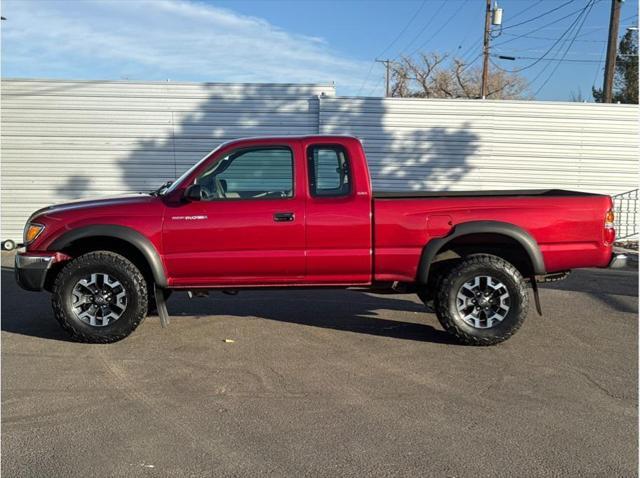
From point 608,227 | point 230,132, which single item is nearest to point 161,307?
point 608,227

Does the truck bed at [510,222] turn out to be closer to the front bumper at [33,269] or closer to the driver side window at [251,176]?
the driver side window at [251,176]

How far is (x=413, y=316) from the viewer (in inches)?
271

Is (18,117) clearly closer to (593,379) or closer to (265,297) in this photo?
(265,297)

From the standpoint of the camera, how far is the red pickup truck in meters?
5.58

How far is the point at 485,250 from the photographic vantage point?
→ 19.5ft

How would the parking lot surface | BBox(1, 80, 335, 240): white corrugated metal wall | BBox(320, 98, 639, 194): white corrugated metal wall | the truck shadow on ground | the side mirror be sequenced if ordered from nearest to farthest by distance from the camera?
the parking lot surface < the side mirror < the truck shadow on ground < BBox(1, 80, 335, 240): white corrugated metal wall < BBox(320, 98, 639, 194): white corrugated metal wall

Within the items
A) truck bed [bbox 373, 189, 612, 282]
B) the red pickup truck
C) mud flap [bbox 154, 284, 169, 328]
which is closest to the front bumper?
the red pickup truck

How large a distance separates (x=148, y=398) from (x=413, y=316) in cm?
344

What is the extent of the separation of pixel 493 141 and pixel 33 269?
10453 millimetres

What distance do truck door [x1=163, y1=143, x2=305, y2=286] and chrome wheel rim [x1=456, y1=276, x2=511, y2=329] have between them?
61.9 inches

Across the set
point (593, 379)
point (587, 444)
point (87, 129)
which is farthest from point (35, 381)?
point (87, 129)

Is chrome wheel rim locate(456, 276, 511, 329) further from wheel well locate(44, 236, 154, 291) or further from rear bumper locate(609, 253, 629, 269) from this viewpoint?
wheel well locate(44, 236, 154, 291)

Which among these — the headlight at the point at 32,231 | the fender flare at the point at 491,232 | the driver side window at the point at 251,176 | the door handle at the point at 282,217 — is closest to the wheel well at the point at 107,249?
the headlight at the point at 32,231

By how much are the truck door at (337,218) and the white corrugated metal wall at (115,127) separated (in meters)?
7.63
